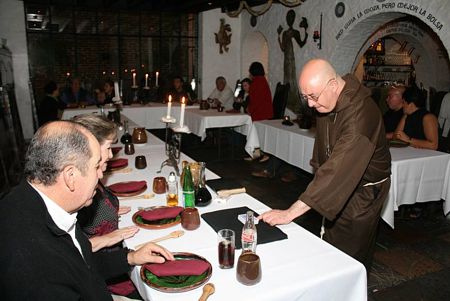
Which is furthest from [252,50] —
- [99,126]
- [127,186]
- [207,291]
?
[207,291]

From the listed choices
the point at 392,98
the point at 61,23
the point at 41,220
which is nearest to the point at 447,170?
the point at 392,98

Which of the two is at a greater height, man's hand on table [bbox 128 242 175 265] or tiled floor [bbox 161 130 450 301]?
man's hand on table [bbox 128 242 175 265]

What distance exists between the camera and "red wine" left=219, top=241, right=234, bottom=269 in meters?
1.62

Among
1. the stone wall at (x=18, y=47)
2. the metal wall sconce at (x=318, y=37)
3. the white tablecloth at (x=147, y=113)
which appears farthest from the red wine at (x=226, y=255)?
the stone wall at (x=18, y=47)

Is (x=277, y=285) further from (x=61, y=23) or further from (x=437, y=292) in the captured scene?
(x=61, y=23)

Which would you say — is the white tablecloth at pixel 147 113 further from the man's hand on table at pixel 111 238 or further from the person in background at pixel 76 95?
the man's hand on table at pixel 111 238

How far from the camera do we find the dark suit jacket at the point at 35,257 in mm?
1028

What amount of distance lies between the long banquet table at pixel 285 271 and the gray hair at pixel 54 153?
59cm

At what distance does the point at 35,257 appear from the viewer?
106cm

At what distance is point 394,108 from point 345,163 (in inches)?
112

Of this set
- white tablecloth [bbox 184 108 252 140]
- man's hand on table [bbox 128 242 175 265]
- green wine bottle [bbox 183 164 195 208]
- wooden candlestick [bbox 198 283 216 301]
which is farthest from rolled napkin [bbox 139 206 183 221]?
white tablecloth [bbox 184 108 252 140]

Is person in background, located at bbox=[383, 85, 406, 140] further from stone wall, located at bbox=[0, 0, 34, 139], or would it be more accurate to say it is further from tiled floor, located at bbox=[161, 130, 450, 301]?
stone wall, located at bbox=[0, 0, 34, 139]

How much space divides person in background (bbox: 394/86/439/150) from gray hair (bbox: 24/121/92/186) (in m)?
3.69

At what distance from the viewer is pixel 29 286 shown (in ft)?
3.35
